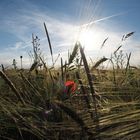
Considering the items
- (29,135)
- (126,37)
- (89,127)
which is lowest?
(29,135)

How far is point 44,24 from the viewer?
4.90ft

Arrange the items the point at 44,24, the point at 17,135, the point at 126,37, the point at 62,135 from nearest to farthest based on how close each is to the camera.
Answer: the point at 62,135 < the point at 17,135 < the point at 44,24 < the point at 126,37

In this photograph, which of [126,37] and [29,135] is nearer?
[29,135]

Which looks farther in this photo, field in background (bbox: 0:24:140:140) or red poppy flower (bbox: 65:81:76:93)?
red poppy flower (bbox: 65:81:76:93)

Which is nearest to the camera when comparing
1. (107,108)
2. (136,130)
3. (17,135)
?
(136,130)

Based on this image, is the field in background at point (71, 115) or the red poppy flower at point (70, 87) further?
the red poppy flower at point (70, 87)

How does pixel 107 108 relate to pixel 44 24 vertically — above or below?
below

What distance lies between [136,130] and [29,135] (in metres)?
0.63

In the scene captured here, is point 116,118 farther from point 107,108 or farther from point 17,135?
point 17,135

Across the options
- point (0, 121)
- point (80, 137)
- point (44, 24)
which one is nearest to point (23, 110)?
point (0, 121)

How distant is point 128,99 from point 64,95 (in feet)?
1.17

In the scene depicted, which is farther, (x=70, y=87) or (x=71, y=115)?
(x=70, y=87)

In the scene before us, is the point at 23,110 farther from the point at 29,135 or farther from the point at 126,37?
the point at 126,37

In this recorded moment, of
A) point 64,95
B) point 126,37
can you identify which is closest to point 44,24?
point 64,95
